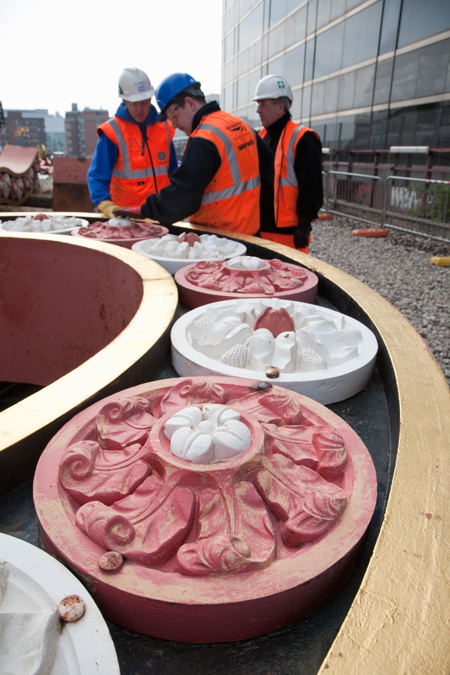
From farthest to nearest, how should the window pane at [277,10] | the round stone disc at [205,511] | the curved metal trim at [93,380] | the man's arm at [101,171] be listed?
the window pane at [277,10]
the man's arm at [101,171]
the curved metal trim at [93,380]
the round stone disc at [205,511]

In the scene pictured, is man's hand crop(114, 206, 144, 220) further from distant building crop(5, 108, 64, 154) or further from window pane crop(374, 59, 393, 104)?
distant building crop(5, 108, 64, 154)

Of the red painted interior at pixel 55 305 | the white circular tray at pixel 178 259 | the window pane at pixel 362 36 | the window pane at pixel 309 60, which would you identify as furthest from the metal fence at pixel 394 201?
the red painted interior at pixel 55 305

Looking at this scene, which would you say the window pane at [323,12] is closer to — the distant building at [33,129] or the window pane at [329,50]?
the window pane at [329,50]

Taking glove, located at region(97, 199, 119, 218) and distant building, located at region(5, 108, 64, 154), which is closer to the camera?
glove, located at region(97, 199, 119, 218)

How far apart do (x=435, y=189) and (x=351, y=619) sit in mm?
8866

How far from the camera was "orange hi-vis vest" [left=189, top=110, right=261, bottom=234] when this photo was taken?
2.62 meters

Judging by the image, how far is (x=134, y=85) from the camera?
11.5ft

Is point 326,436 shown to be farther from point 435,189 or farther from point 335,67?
point 335,67

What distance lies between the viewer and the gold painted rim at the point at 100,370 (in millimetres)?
930

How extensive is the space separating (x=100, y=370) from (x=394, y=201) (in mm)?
9491

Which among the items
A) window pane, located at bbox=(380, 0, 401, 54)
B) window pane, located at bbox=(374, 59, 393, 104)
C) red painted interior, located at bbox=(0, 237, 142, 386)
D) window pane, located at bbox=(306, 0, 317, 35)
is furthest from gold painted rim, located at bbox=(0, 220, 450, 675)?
window pane, located at bbox=(306, 0, 317, 35)

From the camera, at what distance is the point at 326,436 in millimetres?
884

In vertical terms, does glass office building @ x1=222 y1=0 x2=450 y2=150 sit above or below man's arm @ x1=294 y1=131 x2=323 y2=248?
above

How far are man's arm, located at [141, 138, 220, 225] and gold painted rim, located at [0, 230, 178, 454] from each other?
0.90 m
